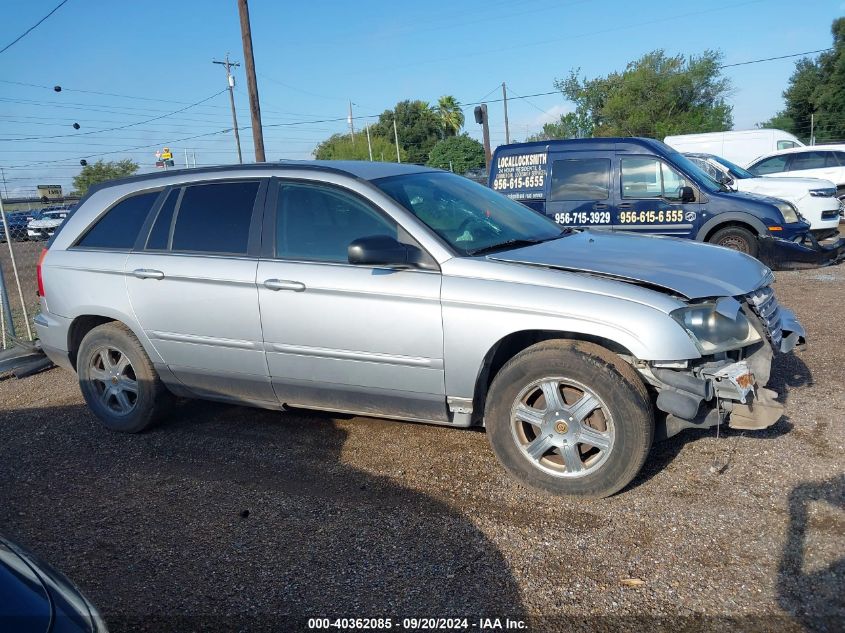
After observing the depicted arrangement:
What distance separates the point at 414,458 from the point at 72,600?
98.5 inches

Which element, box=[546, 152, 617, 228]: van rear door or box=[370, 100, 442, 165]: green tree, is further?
box=[370, 100, 442, 165]: green tree

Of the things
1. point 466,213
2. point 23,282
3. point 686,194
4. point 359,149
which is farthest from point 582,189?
point 359,149

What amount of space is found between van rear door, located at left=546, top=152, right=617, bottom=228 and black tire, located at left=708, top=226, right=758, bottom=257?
1.53 meters

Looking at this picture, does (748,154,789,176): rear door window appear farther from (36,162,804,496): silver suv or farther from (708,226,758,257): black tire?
(36,162,804,496): silver suv

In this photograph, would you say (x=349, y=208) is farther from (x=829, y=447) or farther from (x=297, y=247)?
(x=829, y=447)

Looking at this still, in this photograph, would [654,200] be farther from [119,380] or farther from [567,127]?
[567,127]

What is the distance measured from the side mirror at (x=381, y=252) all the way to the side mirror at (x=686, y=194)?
650 centimetres

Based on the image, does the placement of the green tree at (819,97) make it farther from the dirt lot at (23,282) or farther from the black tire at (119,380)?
the black tire at (119,380)

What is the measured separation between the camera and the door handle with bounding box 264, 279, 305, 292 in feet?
13.5

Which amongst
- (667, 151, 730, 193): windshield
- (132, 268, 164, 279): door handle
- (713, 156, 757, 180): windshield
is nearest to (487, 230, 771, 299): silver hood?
(132, 268, 164, 279): door handle

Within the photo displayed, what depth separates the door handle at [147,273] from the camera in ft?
15.3

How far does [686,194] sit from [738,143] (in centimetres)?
1528

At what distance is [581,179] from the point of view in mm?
9531

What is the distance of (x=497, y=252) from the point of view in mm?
4020
